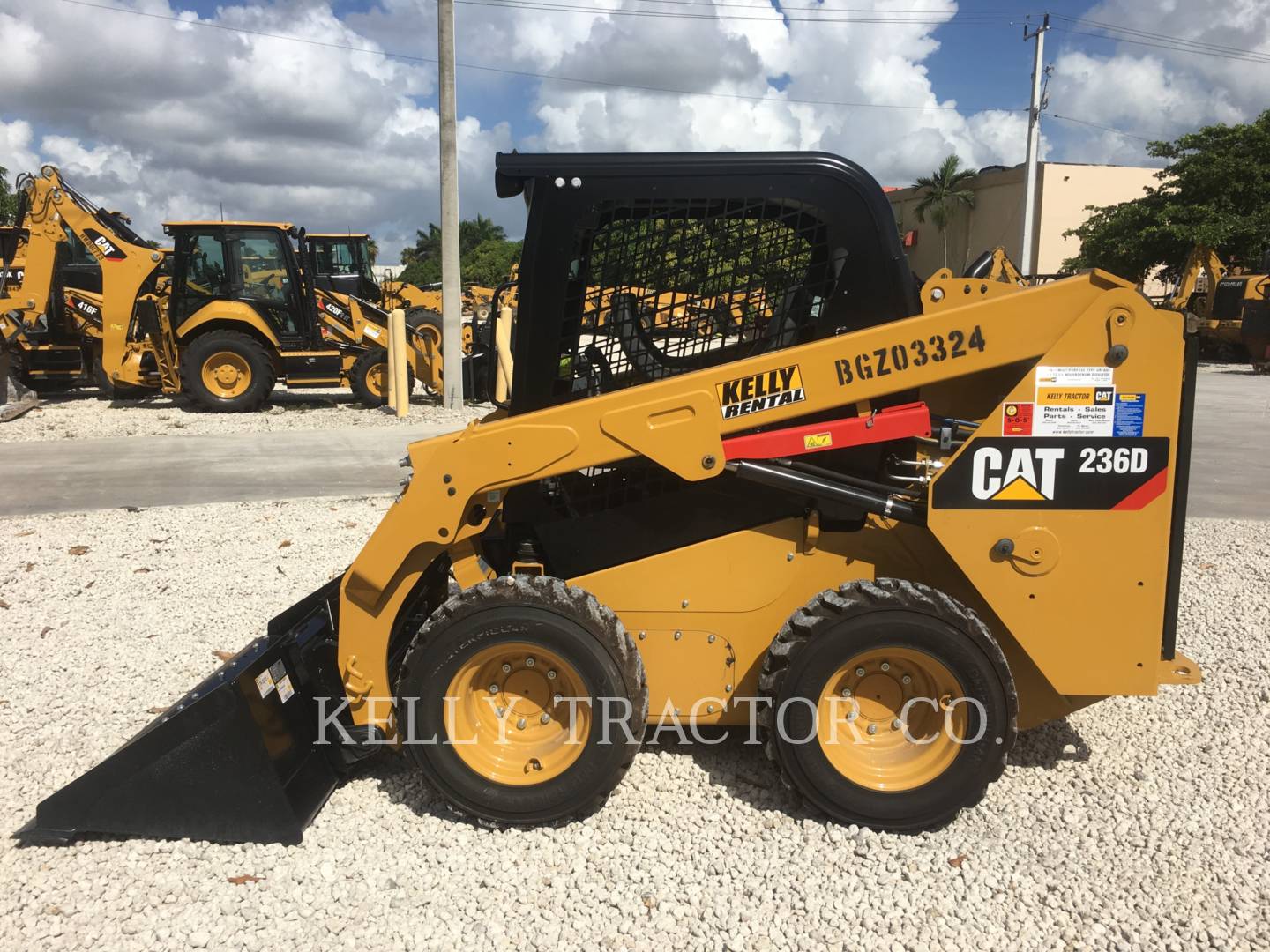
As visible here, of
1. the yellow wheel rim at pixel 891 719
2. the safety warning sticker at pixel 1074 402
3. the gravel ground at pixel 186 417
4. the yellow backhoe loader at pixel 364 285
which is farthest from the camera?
the yellow backhoe loader at pixel 364 285

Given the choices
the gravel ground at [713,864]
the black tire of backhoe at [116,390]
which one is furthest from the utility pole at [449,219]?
the gravel ground at [713,864]

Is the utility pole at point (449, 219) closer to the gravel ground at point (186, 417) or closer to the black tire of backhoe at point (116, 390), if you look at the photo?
the gravel ground at point (186, 417)

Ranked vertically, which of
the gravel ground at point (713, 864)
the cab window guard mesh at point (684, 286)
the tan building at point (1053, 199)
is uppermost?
the tan building at point (1053, 199)

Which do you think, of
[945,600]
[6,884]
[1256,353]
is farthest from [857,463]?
[1256,353]

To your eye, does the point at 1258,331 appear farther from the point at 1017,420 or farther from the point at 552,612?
the point at 552,612

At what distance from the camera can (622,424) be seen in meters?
2.97

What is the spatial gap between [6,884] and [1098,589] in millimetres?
3630

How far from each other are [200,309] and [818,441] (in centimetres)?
1239

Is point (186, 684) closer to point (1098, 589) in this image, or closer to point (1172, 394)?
point (1098, 589)

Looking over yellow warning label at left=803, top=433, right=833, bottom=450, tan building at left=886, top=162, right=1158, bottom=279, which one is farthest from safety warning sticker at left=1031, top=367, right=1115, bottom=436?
tan building at left=886, top=162, right=1158, bottom=279

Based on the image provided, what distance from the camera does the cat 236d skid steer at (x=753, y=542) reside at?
292 centimetres

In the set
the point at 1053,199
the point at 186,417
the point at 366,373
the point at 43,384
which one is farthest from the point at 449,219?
the point at 1053,199

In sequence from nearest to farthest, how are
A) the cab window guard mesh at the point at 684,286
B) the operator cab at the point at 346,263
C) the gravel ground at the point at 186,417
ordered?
the cab window guard mesh at the point at 684,286
the gravel ground at the point at 186,417
the operator cab at the point at 346,263

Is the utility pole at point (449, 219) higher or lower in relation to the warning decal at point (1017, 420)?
higher
